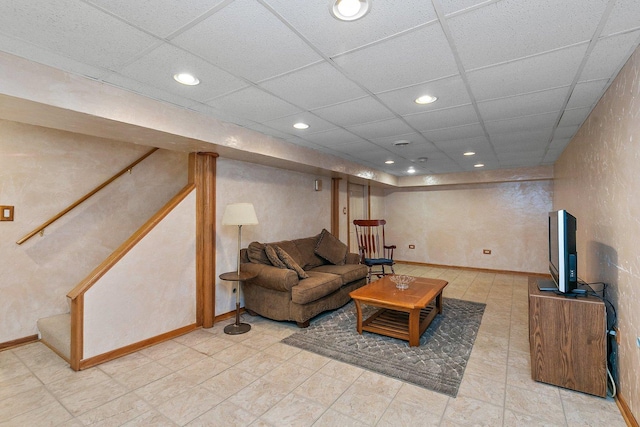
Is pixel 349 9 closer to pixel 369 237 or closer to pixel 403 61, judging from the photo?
pixel 403 61

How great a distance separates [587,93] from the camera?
2.35 metres

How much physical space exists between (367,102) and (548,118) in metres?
1.87

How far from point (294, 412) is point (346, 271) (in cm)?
236

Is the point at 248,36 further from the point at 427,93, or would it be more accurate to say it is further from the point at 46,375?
the point at 46,375

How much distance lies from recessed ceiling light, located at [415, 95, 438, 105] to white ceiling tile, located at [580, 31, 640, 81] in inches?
37.0

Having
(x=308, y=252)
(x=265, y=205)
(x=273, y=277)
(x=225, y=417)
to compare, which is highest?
(x=265, y=205)

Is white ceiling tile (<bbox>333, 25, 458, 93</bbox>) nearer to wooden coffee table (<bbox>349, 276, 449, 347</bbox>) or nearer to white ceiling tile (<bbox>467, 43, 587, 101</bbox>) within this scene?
white ceiling tile (<bbox>467, 43, 587, 101</bbox>)

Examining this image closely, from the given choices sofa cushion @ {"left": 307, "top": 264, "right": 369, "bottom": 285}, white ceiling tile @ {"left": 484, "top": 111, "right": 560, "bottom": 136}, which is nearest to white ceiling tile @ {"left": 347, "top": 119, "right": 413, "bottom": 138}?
white ceiling tile @ {"left": 484, "top": 111, "right": 560, "bottom": 136}

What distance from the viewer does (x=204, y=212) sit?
3.43m

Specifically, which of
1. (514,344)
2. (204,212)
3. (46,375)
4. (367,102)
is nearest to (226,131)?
(204,212)

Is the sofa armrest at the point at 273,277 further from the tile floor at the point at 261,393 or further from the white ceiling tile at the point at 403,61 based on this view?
the white ceiling tile at the point at 403,61

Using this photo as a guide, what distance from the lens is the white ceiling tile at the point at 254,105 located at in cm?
244

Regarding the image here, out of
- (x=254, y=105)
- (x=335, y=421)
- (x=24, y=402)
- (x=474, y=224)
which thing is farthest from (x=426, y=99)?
(x=474, y=224)

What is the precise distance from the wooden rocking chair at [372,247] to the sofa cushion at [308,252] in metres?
1.04
